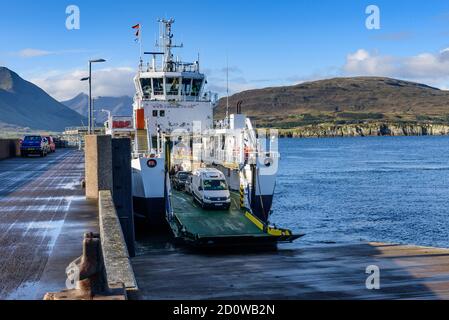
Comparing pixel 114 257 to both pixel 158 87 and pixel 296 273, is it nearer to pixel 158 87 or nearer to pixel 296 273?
pixel 296 273

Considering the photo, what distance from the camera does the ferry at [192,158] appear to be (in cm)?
2430

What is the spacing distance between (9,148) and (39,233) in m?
40.1

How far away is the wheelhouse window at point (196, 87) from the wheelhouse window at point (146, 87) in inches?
100

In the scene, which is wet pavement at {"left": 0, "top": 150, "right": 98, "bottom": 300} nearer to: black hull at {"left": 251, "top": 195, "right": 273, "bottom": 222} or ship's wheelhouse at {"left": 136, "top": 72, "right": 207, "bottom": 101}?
black hull at {"left": 251, "top": 195, "right": 273, "bottom": 222}

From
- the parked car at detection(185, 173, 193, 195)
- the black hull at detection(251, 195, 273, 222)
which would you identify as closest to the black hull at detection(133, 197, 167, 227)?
the parked car at detection(185, 173, 193, 195)

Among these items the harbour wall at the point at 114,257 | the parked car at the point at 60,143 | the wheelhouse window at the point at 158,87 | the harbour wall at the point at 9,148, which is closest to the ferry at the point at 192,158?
the wheelhouse window at the point at 158,87

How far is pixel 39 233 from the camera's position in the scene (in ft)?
46.0

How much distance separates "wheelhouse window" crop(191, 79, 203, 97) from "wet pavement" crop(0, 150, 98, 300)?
47.0ft

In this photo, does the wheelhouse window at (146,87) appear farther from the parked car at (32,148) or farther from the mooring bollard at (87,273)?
the mooring bollard at (87,273)

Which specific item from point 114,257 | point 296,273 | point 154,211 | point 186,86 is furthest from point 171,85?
point 114,257

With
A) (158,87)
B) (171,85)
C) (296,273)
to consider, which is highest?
(171,85)
